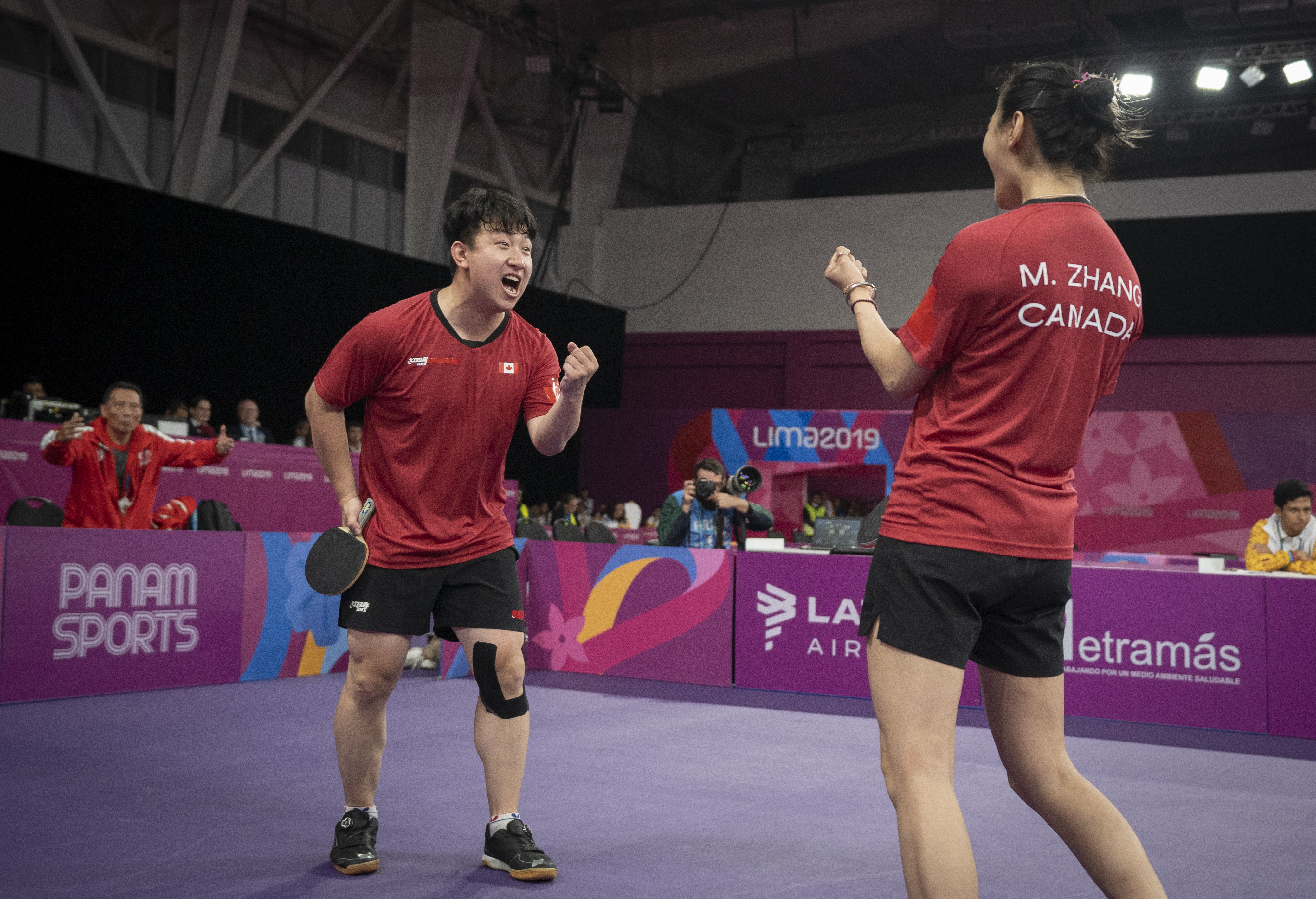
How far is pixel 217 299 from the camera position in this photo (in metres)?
12.7

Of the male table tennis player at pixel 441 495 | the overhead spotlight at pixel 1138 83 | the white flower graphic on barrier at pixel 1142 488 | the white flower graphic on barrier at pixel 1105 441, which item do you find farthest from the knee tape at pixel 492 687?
the overhead spotlight at pixel 1138 83

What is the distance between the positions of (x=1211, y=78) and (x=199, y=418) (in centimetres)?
1311

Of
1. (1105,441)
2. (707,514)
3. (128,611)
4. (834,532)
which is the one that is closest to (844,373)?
(1105,441)

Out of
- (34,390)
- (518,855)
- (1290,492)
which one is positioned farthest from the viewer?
(34,390)

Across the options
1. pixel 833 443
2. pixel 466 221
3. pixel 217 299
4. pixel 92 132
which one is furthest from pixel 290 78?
pixel 466 221

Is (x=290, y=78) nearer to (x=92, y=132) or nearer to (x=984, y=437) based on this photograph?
(x=92, y=132)

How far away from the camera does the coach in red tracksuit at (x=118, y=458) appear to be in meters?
6.15

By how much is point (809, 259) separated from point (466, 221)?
56.1ft

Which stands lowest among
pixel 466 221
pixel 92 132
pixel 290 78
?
pixel 466 221

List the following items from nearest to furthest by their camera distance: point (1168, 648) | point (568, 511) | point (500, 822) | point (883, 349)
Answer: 1. point (883, 349)
2. point (500, 822)
3. point (1168, 648)
4. point (568, 511)

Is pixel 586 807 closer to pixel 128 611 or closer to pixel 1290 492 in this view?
pixel 128 611

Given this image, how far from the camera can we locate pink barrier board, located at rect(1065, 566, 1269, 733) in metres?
5.22

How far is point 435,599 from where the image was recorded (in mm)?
2898

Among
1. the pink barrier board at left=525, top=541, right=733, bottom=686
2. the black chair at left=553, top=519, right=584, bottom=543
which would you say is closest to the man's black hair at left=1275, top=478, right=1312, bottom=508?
the pink barrier board at left=525, top=541, right=733, bottom=686
